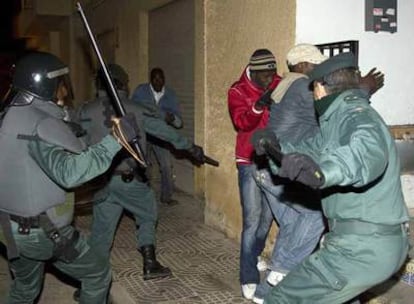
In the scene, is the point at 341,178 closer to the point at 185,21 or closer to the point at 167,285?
the point at 167,285

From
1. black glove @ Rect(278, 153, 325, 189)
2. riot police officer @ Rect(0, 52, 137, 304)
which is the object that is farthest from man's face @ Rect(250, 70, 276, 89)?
black glove @ Rect(278, 153, 325, 189)

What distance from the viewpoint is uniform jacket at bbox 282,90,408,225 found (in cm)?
243

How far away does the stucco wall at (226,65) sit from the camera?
521 cm

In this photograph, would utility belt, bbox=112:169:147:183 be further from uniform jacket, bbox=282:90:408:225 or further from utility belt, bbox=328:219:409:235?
utility belt, bbox=328:219:409:235

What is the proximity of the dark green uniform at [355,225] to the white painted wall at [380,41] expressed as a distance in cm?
214

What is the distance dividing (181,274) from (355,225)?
2747mm

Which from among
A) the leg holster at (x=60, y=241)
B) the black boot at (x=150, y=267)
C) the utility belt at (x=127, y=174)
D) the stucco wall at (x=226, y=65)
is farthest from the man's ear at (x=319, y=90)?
the black boot at (x=150, y=267)

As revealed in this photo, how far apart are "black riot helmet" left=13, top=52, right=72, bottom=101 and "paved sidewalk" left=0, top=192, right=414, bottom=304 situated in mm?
2076

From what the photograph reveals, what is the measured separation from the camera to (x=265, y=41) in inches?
205

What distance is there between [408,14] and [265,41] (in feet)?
4.48

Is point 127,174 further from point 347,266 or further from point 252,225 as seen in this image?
point 347,266

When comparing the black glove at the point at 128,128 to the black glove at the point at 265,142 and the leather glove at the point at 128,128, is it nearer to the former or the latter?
the leather glove at the point at 128,128

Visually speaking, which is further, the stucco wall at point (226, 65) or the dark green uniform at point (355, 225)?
the stucco wall at point (226, 65)

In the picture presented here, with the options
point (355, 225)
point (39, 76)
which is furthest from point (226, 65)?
point (355, 225)
